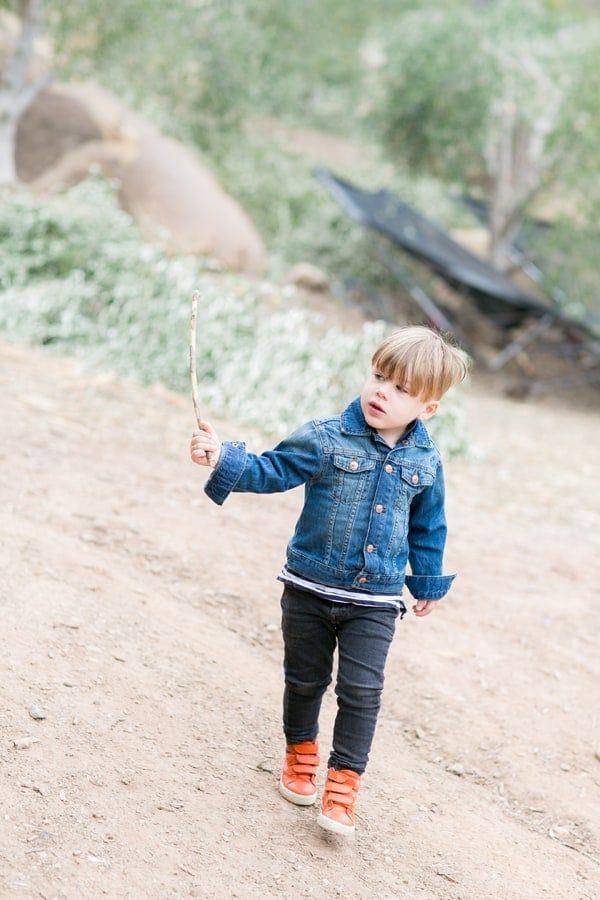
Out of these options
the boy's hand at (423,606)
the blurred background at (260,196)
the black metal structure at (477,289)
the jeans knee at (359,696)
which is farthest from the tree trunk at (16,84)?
the jeans knee at (359,696)

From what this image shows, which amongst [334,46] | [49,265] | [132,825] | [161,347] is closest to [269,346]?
[161,347]

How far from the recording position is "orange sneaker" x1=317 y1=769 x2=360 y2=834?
97.3 inches

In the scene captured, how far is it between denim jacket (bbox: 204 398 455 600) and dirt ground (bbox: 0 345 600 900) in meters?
0.66

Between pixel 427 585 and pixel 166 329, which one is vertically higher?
pixel 166 329

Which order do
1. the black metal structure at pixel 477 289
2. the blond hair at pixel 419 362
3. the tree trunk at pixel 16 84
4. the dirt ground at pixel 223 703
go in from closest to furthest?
the dirt ground at pixel 223 703 → the blond hair at pixel 419 362 → the tree trunk at pixel 16 84 → the black metal structure at pixel 477 289

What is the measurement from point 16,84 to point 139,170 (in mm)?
1431

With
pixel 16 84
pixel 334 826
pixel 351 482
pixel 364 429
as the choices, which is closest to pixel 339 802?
pixel 334 826

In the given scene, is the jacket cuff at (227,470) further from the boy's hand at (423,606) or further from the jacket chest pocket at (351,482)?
the boy's hand at (423,606)

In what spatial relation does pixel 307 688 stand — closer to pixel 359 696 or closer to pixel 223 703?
pixel 359 696

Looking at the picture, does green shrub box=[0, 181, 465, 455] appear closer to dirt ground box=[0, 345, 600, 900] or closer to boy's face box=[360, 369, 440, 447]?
dirt ground box=[0, 345, 600, 900]

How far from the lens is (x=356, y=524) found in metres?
2.53

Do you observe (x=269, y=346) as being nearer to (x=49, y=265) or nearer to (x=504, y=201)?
(x=49, y=265)

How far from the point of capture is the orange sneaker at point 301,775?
268 cm

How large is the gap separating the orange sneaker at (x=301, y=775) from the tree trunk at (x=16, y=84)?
820cm
